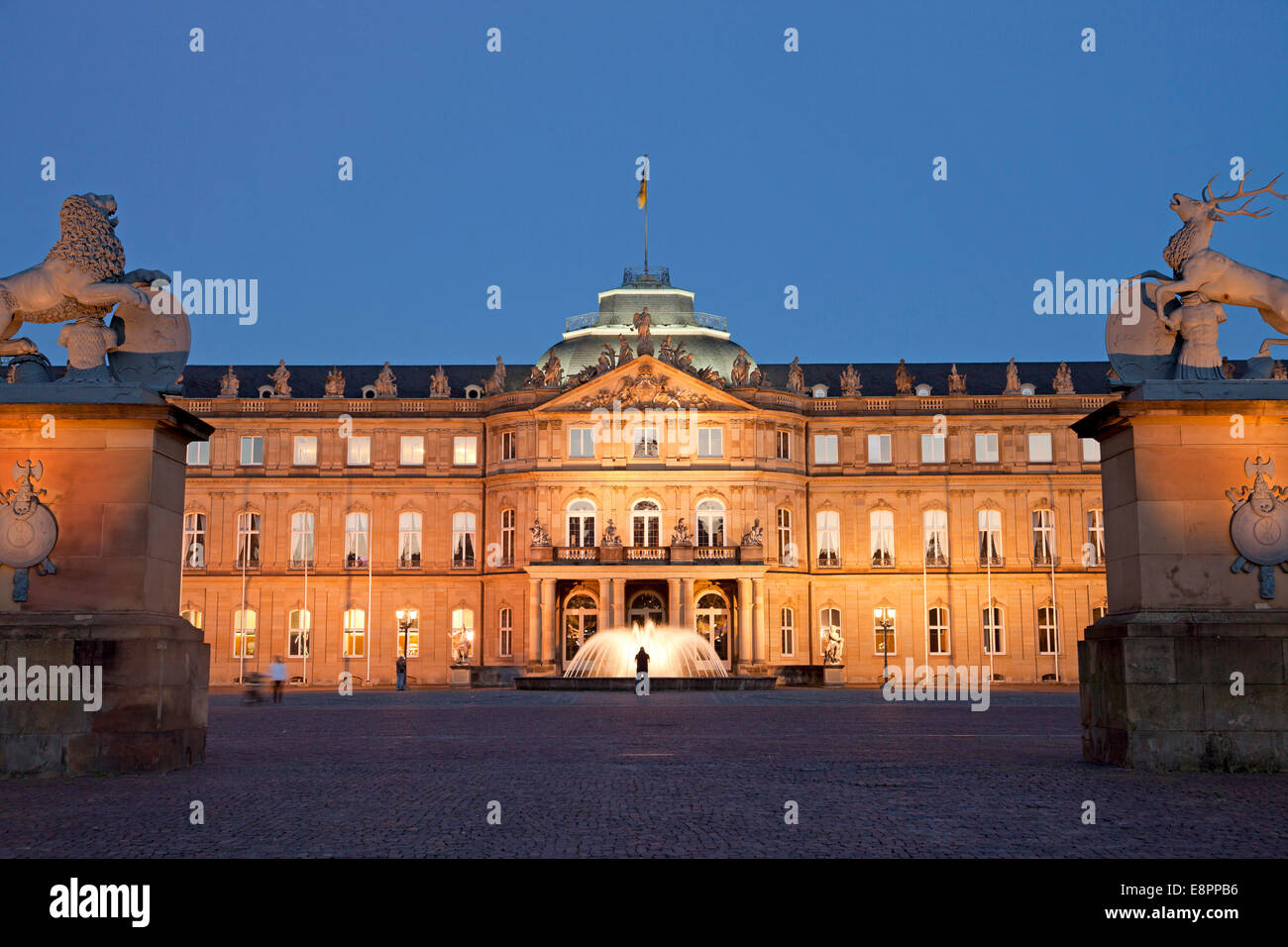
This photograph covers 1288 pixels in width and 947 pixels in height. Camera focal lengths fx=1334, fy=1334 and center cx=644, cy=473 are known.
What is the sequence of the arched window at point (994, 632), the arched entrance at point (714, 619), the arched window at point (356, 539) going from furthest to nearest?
the arched window at point (356, 539) → the arched window at point (994, 632) → the arched entrance at point (714, 619)

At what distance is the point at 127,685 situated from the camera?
1568 cm

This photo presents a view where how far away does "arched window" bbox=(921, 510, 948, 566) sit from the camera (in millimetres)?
70688

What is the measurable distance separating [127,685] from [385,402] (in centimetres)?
5709

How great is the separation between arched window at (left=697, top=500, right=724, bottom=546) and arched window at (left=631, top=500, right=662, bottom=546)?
210 centimetres

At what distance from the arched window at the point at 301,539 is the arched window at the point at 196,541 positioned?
4706 millimetres

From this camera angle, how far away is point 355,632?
6994 centimetres

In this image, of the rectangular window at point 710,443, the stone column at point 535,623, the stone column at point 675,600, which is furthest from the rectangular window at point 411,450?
the stone column at point 675,600

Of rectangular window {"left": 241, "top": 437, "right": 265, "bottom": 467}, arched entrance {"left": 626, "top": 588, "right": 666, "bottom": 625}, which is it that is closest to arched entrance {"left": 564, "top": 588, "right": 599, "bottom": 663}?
arched entrance {"left": 626, "top": 588, "right": 666, "bottom": 625}

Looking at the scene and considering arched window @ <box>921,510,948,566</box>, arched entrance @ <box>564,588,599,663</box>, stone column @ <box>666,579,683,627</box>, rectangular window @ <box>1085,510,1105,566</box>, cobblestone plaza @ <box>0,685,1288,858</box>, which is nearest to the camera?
cobblestone plaza @ <box>0,685,1288,858</box>

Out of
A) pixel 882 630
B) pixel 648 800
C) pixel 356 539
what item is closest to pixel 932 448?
pixel 882 630

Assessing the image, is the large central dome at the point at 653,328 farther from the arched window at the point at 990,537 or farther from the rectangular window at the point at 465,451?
the arched window at the point at 990,537

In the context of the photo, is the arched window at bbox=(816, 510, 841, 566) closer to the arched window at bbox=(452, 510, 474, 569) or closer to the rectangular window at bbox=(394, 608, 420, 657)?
A: the arched window at bbox=(452, 510, 474, 569)

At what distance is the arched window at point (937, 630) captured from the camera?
69.8 meters
